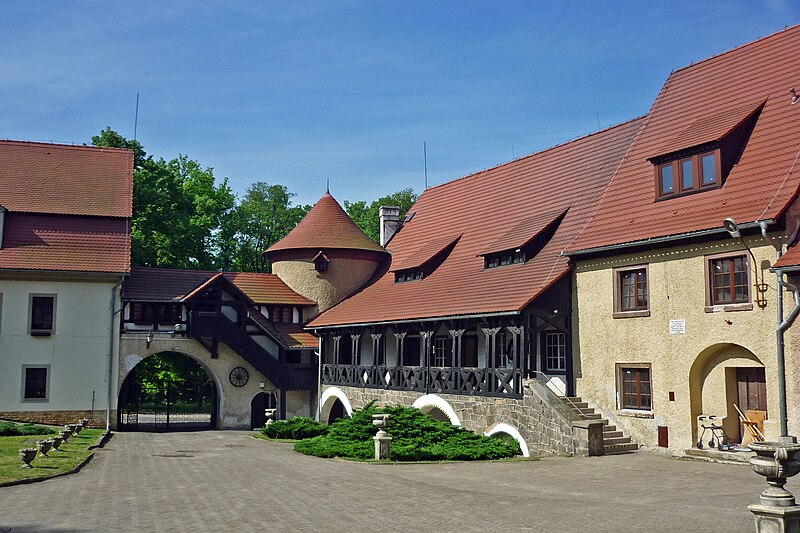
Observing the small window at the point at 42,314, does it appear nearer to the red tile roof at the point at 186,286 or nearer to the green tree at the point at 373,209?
the red tile roof at the point at 186,286

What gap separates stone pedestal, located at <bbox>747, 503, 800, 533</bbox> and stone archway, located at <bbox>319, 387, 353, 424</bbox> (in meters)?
24.3

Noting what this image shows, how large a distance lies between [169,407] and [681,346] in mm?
26273

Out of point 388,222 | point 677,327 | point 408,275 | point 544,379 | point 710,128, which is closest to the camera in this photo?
point 677,327

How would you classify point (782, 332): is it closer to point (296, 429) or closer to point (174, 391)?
point (296, 429)

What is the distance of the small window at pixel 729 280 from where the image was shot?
58.7 ft

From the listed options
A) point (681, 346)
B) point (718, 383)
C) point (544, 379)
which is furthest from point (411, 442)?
point (718, 383)

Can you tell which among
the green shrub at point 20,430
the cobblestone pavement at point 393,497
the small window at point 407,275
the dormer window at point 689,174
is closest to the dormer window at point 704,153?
the dormer window at point 689,174

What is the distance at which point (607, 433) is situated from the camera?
66.9ft

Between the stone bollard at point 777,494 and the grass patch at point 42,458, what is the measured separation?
12.9m

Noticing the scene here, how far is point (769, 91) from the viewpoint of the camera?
20266 mm

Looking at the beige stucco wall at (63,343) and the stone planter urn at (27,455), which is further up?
the beige stucco wall at (63,343)

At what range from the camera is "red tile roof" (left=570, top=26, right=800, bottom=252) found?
18.2m

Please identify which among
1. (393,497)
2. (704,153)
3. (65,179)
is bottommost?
(393,497)

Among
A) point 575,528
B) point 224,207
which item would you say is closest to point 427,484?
point 575,528
